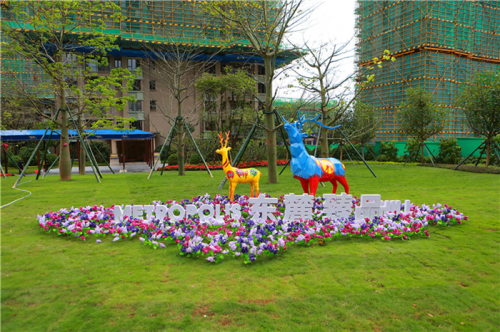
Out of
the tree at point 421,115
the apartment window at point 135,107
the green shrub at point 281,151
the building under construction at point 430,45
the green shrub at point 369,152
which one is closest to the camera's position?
the tree at point 421,115

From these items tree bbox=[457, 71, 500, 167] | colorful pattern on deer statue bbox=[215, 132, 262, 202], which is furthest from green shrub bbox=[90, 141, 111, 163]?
tree bbox=[457, 71, 500, 167]

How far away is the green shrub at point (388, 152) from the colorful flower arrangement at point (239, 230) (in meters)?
21.0

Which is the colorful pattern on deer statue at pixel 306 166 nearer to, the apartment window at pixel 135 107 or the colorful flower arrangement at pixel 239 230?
the colorful flower arrangement at pixel 239 230

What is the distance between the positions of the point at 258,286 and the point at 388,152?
25750mm

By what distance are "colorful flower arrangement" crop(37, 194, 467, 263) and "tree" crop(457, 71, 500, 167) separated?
44.4 ft

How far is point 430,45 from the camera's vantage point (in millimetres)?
27953

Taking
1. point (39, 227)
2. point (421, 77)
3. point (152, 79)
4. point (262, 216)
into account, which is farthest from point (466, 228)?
point (152, 79)

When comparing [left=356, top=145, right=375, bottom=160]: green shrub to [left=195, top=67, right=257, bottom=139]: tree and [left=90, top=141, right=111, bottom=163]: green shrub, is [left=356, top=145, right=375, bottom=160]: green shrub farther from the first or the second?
[left=90, top=141, right=111, bottom=163]: green shrub

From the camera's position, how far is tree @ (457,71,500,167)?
16.4m

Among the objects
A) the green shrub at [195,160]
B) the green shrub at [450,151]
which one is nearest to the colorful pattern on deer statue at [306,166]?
the green shrub at [195,160]

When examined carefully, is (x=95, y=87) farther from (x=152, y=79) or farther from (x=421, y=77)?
(x=421, y=77)

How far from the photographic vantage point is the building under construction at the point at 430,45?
1125 inches

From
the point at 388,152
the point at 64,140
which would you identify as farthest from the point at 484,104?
the point at 64,140

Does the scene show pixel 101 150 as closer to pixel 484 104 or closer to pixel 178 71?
pixel 178 71
